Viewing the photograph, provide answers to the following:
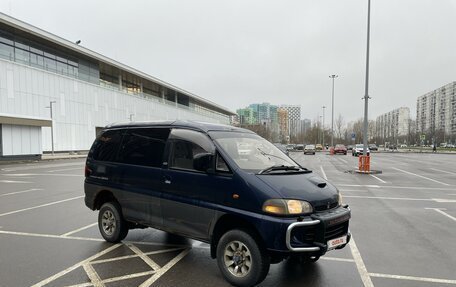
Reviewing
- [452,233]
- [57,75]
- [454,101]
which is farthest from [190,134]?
[454,101]

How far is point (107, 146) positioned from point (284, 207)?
3763 millimetres

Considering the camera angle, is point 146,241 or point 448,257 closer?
point 448,257

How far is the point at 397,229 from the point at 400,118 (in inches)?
6704

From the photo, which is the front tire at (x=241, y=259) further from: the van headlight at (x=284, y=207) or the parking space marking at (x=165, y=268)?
the parking space marking at (x=165, y=268)

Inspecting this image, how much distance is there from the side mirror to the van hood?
2.23 ft

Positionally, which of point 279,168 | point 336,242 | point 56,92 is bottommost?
point 336,242

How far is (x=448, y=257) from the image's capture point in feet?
17.2

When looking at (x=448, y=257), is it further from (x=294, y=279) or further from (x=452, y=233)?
(x=294, y=279)

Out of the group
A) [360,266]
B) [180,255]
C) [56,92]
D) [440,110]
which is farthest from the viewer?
[440,110]

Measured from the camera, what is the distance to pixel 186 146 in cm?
Result: 491

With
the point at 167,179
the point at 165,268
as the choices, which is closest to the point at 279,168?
the point at 167,179

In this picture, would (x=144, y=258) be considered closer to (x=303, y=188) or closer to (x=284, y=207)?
(x=284, y=207)

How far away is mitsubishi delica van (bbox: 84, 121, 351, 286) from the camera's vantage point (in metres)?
3.93

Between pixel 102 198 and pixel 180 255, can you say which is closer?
pixel 180 255
